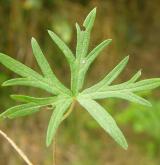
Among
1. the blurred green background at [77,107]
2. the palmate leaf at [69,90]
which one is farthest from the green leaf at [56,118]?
the blurred green background at [77,107]

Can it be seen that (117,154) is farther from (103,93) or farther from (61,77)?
(103,93)

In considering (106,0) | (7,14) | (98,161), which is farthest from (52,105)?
(106,0)

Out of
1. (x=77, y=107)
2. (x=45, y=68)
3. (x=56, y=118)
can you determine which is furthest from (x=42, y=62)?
(x=77, y=107)

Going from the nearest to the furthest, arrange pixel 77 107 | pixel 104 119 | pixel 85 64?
pixel 104 119
pixel 85 64
pixel 77 107

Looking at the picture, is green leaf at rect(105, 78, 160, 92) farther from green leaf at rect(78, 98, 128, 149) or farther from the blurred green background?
the blurred green background

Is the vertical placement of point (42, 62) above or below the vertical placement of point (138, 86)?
above

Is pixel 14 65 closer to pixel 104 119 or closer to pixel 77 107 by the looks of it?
pixel 104 119

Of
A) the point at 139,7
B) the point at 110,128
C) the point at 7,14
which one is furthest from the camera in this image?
the point at 139,7
